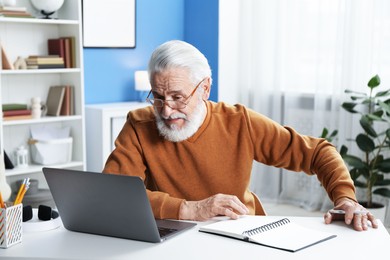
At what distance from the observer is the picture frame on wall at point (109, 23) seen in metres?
4.98

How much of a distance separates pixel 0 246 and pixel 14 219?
8 cm

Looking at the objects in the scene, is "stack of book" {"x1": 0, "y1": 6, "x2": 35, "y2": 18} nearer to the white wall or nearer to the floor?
the white wall

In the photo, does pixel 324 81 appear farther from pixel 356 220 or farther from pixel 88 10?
pixel 356 220

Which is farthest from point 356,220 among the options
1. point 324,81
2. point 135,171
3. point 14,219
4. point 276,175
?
point 276,175

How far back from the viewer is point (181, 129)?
229 centimetres

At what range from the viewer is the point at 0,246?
1698 mm

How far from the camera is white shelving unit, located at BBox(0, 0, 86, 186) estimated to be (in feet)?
14.8

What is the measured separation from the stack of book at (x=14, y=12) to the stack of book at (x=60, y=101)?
612 millimetres

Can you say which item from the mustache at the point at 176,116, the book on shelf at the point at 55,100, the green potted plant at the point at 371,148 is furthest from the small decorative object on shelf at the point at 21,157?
the mustache at the point at 176,116

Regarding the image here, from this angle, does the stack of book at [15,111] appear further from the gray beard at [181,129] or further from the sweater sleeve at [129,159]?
the gray beard at [181,129]

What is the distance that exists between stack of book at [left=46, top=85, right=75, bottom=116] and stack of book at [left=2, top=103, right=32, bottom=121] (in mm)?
204

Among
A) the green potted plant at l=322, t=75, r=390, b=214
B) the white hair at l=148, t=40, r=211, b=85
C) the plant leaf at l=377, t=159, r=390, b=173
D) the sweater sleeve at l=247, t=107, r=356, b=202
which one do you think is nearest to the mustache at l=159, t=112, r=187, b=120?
the white hair at l=148, t=40, r=211, b=85

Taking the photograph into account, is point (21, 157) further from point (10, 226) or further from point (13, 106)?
point (10, 226)

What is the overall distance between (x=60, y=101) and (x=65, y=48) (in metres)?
0.40
